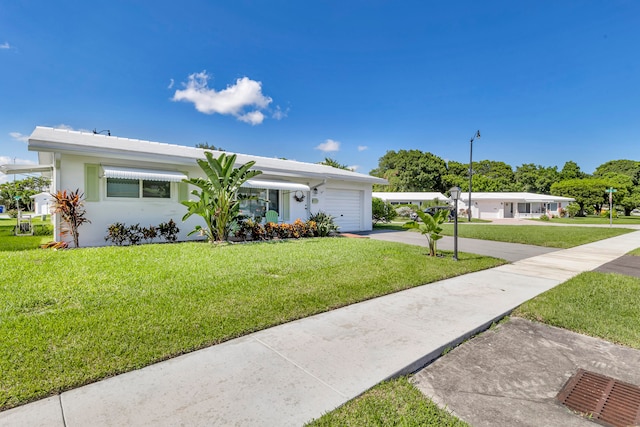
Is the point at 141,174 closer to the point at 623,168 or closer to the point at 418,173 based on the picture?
the point at 418,173

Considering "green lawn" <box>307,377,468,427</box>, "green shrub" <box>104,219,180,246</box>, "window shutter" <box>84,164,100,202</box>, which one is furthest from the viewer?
"green shrub" <box>104,219,180,246</box>

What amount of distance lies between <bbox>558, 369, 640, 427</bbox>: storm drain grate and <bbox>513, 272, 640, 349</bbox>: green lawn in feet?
4.55

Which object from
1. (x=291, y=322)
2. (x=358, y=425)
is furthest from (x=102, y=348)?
(x=358, y=425)

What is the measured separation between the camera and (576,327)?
4.38m

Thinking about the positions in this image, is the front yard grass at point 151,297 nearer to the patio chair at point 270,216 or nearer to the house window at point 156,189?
the house window at point 156,189

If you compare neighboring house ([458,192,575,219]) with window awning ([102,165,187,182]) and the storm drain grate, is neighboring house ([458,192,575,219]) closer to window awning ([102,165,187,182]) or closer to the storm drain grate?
window awning ([102,165,187,182])

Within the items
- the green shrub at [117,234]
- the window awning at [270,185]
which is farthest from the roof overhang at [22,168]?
the window awning at [270,185]

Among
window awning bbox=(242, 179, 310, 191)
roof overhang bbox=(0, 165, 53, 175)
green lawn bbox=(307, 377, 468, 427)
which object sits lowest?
green lawn bbox=(307, 377, 468, 427)

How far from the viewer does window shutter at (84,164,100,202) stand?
33.7 feet

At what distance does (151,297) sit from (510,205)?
174 ft

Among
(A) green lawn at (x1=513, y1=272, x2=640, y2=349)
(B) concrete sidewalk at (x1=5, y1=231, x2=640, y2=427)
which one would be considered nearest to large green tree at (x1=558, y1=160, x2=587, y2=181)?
(A) green lawn at (x1=513, y1=272, x2=640, y2=349)

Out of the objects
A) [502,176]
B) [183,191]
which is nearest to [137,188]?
[183,191]

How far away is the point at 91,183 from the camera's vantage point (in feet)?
Result: 34.1

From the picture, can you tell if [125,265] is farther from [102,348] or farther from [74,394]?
[74,394]
